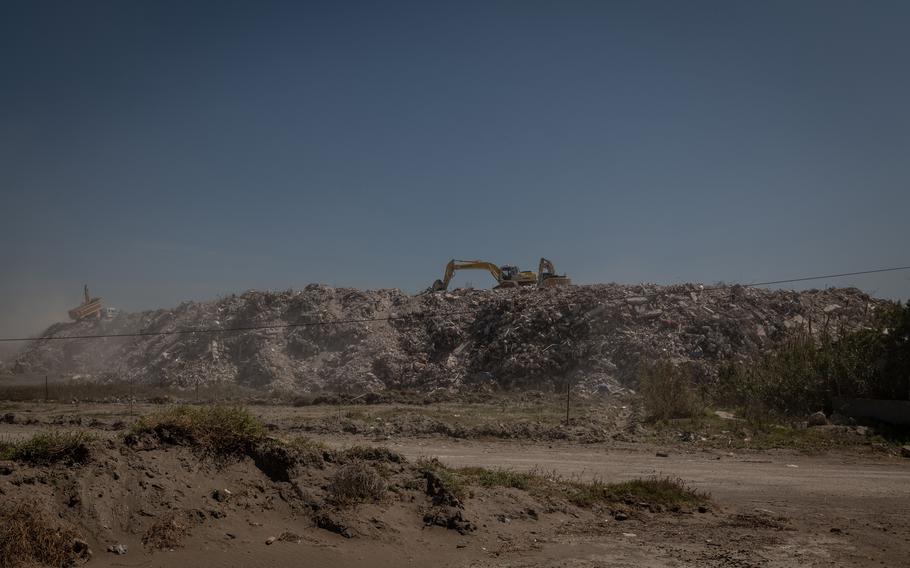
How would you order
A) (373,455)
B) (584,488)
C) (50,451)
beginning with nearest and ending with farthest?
(50,451) → (373,455) → (584,488)

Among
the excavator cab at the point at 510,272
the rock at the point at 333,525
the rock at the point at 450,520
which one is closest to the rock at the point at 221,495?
the rock at the point at 333,525

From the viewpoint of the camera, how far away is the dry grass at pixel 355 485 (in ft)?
23.1

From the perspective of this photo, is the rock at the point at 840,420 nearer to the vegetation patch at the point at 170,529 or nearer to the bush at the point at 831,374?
the bush at the point at 831,374

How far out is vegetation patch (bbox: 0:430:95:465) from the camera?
6105mm

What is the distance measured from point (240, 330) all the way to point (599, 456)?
87.9 ft

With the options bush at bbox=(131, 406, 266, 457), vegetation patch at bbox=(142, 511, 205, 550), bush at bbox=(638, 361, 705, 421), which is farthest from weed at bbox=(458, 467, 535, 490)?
bush at bbox=(638, 361, 705, 421)

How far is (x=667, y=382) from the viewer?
1816 centimetres

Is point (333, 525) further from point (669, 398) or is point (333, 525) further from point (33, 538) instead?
point (669, 398)

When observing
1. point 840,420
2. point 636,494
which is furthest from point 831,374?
point 636,494

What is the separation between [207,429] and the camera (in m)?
7.13

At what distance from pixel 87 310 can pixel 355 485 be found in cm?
4659

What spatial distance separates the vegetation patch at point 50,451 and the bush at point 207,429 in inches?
27.9

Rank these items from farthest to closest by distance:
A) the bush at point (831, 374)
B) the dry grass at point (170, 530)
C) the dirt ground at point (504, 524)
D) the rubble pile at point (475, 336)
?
the rubble pile at point (475, 336) < the bush at point (831, 374) < the dirt ground at point (504, 524) < the dry grass at point (170, 530)

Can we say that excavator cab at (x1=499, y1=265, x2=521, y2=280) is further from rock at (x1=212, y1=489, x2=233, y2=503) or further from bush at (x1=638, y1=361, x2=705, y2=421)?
rock at (x1=212, y1=489, x2=233, y2=503)
